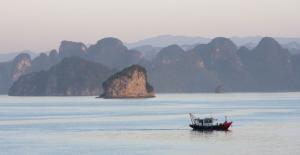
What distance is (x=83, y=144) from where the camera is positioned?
10231 cm

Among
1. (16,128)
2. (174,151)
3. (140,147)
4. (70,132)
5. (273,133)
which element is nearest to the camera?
(174,151)

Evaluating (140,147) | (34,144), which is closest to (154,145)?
(140,147)

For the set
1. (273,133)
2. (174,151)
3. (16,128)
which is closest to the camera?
(174,151)

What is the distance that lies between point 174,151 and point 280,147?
43.6 ft

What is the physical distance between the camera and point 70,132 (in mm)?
127688

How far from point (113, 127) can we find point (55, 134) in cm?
2017

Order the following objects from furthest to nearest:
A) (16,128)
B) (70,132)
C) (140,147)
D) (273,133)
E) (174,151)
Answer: (16,128) → (70,132) → (273,133) → (140,147) → (174,151)

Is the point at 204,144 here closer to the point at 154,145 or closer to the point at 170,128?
the point at 154,145

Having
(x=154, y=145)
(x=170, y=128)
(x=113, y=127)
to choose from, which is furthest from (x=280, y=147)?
(x=113, y=127)

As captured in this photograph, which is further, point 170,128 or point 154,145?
point 170,128

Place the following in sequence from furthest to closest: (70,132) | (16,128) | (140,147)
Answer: (16,128) < (70,132) < (140,147)

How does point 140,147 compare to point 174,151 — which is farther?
point 140,147

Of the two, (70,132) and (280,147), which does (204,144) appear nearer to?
(280,147)

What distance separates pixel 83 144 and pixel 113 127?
39249 mm
